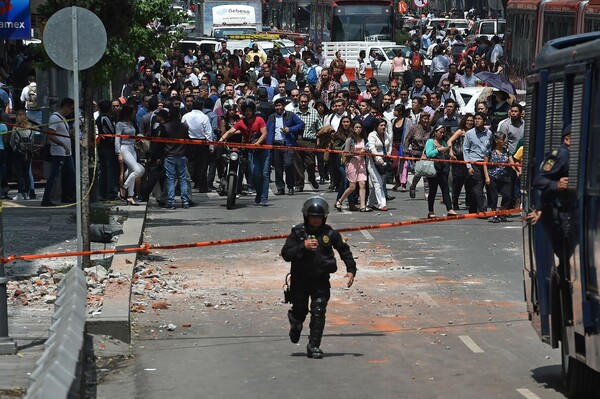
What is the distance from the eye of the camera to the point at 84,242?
1587 centimetres

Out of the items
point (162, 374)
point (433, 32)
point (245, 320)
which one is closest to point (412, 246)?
point (245, 320)


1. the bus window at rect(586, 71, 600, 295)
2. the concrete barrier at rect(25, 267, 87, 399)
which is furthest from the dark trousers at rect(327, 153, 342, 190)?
the bus window at rect(586, 71, 600, 295)

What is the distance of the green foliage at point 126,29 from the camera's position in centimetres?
1688

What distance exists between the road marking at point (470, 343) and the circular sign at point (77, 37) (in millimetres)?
4383

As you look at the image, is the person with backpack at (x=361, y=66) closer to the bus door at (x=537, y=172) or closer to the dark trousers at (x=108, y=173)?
the dark trousers at (x=108, y=173)

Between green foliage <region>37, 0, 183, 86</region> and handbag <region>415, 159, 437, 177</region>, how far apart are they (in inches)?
168

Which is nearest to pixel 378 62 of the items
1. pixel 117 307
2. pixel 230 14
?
pixel 230 14

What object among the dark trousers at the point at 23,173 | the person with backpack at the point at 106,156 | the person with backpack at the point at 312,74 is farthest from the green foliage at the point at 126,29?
the person with backpack at the point at 312,74

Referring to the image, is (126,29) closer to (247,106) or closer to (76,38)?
(76,38)

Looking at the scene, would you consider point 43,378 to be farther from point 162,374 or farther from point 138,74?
point 138,74

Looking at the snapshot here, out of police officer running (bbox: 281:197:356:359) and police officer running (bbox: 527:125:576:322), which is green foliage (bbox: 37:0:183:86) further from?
police officer running (bbox: 527:125:576:322)

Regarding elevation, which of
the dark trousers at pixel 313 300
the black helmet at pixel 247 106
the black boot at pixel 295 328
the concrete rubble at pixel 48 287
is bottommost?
the concrete rubble at pixel 48 287

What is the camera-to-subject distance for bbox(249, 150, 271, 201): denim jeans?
963 inches

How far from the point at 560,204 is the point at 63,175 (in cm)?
1387
